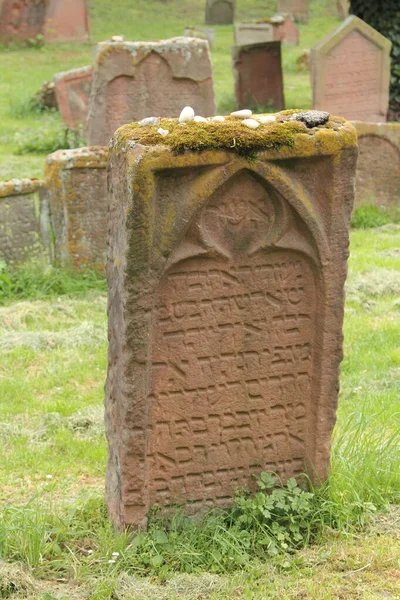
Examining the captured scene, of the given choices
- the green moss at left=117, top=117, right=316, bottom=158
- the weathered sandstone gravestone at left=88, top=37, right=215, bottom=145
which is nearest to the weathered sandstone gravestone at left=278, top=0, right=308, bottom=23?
the weathered sandstone gravestone at left=88, top=37, right=215, bottom=145

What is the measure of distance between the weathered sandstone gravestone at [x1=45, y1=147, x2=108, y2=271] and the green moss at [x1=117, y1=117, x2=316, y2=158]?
3981 millimetres

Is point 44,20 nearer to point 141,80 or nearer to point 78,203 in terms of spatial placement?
point 141,80

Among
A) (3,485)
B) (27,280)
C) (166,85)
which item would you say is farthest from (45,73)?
(3,485)

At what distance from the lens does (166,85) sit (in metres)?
10.3

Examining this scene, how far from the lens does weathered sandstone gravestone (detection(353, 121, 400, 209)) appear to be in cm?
1015

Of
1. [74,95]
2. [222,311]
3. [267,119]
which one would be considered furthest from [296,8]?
[222,311]

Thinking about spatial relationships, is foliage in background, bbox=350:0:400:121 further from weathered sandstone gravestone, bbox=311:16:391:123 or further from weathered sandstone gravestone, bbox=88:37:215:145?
weathered sandstone gravestone, bbox=88:37:215:145

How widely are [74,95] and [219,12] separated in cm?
1211

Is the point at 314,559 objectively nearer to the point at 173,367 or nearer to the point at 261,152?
the point at 173,367

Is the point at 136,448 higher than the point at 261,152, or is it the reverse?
the point at 261,152

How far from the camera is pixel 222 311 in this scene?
4258 mm

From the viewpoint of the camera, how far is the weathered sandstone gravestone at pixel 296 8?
25219 mm

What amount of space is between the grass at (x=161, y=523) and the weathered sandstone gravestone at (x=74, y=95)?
726 cm

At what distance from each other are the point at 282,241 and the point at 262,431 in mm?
881
